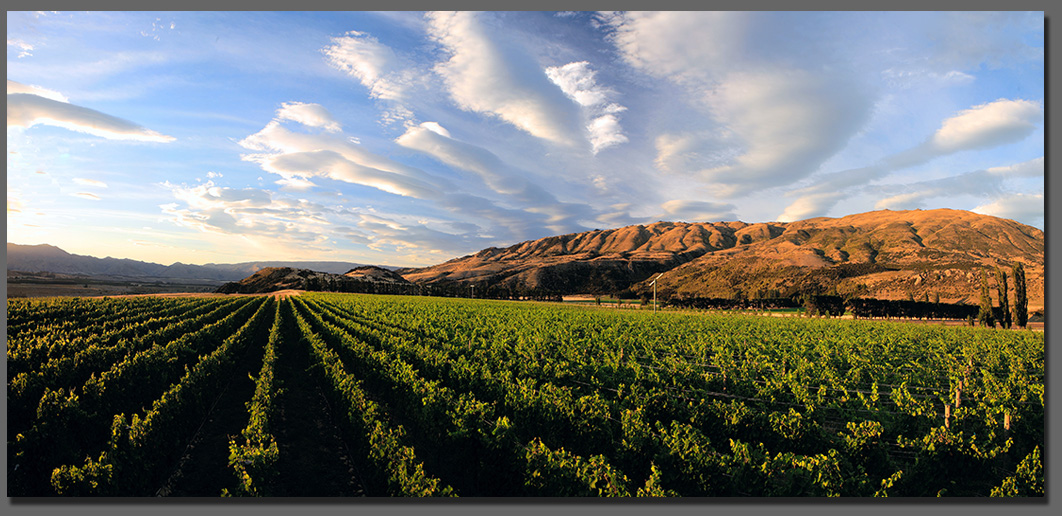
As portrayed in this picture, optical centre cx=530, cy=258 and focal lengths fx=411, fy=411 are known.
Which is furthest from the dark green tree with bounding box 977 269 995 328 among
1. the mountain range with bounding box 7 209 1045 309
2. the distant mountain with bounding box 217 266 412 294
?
the distant mountain with bounding box 217 266 412 294

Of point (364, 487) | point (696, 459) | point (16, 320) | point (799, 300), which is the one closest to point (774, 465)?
point (696, 459)

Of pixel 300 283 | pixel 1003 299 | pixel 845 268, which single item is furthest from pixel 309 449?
pixel 300 283

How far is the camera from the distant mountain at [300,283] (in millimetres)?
123181

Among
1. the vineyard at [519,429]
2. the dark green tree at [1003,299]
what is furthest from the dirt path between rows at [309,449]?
the dark green tree at [1003,299]

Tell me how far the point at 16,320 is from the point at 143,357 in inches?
969

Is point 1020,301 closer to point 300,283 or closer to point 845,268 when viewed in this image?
point 845,268

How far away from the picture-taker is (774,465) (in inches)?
278

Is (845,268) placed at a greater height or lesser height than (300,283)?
greater

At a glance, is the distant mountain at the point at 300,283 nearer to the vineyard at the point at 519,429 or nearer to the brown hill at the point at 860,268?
the brown hill at the point at 860,268

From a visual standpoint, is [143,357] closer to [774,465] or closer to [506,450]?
[506,450]

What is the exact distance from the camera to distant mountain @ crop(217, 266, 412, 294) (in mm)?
123181

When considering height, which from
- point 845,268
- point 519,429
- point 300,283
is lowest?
point 300,283

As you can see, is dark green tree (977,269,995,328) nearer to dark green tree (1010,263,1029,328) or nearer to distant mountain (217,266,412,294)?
dark green tree (1010,263,1029,328)

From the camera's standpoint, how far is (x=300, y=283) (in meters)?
139
